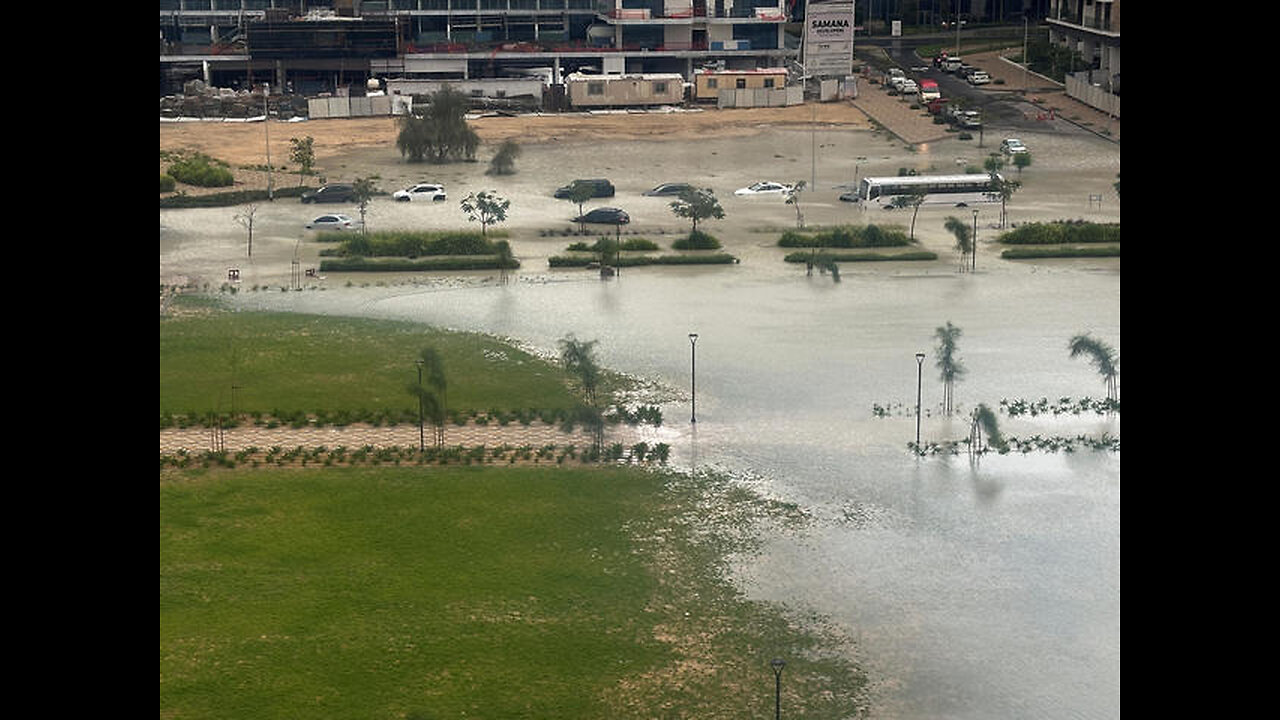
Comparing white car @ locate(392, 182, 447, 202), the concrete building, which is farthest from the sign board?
white car @ locate(392, 182, 447, 202)

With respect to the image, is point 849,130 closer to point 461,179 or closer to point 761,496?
point 461,179

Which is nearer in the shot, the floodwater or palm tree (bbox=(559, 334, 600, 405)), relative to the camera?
the floodwater

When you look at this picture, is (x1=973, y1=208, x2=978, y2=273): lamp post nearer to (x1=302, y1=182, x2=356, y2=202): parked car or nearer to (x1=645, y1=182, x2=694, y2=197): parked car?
(x1=645, y1=182, x2=694, y2=197): parked car

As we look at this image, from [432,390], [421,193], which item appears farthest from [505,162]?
[432,390]

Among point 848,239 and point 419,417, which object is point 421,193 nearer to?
point 848,239
